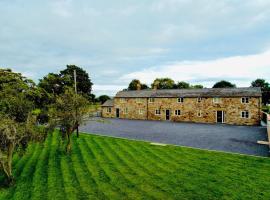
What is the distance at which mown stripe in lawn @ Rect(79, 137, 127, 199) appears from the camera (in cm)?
1010

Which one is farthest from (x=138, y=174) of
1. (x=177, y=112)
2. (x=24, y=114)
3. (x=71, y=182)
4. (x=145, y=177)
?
(x=177, y=112)

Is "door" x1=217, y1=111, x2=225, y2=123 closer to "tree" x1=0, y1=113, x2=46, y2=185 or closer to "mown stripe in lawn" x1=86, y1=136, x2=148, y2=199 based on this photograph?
"mown stripe in lawn" x1=86, y1=136, x2=148, y2=199

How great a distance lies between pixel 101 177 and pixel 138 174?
2.10 metres

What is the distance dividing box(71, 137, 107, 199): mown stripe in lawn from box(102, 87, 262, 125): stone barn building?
1106 inches

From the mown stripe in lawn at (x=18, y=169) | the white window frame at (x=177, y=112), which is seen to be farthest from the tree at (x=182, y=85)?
the mown stripe in lawn at (x=18, y=169)

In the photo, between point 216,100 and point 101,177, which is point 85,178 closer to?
point 101,177

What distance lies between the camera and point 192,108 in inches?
1596

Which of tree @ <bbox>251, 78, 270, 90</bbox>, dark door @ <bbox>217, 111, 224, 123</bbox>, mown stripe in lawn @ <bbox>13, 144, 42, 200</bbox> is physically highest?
tree @ <bbox>251, 78, 270, 90</bbox>

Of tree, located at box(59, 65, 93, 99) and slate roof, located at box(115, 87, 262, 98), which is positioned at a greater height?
tree, located at box(59, 65, 93, 99)

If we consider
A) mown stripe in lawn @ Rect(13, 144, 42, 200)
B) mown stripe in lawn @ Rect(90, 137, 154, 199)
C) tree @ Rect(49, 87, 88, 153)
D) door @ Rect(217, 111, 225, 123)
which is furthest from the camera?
door @ Rect(217, 111, 225, 123)

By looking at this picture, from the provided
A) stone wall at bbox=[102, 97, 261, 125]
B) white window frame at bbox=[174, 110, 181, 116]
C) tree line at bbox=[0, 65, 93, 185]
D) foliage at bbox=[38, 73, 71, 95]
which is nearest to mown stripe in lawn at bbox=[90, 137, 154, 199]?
tree line at bbox=[0, 65, 93, 185]

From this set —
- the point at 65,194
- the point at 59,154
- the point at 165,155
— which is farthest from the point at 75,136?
the point at 65,194

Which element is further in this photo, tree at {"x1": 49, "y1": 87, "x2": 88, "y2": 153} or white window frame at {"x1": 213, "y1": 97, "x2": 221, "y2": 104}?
white window frame at {"x1": 213, "y1": 97, "x2": 221, "y2": 104}

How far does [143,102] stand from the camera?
4641cm
